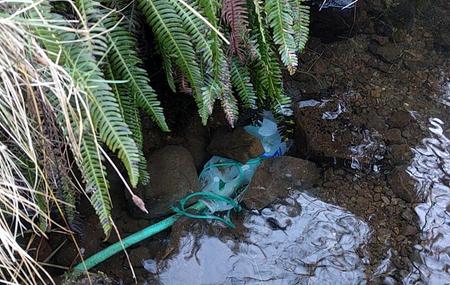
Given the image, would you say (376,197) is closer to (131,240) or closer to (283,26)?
(283,26)

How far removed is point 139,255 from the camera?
2.77 meters

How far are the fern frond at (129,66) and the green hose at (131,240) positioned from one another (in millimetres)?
650

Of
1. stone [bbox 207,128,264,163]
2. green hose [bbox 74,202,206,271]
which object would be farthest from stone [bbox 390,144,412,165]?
green hose [bbox 74,202,206,271]

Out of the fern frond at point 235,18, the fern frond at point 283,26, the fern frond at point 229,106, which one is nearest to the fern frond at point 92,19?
the fern frond at point 235,18

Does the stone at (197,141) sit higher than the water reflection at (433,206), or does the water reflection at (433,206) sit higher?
the stone at (197,141)

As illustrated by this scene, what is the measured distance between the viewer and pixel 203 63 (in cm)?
256

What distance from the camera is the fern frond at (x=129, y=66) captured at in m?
2.34

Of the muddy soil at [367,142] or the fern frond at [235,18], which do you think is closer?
the fern frond at [235,18]

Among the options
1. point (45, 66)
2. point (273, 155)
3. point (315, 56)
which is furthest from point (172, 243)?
point (315, 56)

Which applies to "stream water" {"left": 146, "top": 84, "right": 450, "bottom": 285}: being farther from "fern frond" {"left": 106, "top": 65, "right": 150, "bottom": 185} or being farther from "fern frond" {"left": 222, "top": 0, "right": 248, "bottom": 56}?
"fern frond" {"left": 222, "top": 0, "right": 248, "bottom": 56}

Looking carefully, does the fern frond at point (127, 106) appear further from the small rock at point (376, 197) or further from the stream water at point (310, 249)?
the small rock at point (376, 197)

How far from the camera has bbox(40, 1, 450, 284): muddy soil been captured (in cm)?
275

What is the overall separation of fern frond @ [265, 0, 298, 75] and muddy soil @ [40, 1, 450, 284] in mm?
764

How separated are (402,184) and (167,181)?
1.24 m
